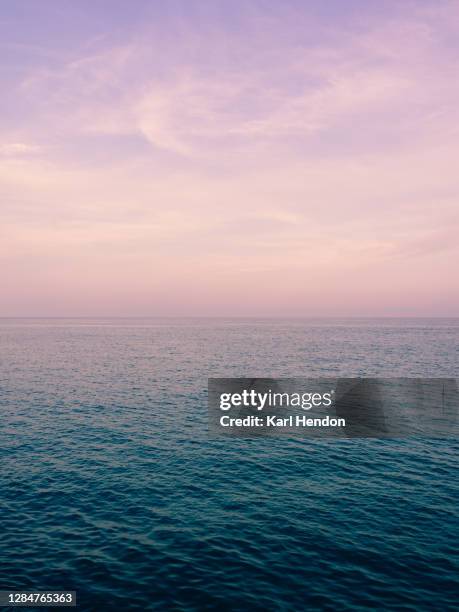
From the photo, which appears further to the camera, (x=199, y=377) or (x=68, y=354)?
(x=68, y=354)

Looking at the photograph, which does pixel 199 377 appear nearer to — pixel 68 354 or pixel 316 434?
pixel 316 434

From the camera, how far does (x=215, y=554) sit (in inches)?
1020

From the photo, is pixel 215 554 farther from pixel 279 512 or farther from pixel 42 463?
pixel 42 463

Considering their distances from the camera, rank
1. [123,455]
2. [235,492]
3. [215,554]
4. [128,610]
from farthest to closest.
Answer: [123,455] < [235,492] < [215,554] < [128,610]

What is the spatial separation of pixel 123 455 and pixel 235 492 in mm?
14378

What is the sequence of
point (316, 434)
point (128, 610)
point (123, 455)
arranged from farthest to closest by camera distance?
point (316, 434) → point (123, 455) → point (128, 610)

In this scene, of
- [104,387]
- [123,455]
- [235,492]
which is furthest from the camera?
[104,387]

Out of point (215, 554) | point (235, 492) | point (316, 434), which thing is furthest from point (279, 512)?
point (316, 434)

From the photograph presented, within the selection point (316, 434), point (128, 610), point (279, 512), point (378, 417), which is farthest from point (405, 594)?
point (378, 417)

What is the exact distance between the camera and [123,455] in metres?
43.0

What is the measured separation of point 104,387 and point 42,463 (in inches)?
1561

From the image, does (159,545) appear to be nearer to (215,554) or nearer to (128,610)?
(215,554)

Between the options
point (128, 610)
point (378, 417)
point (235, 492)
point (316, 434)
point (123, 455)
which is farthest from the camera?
point (378, 417)

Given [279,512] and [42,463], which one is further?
[42,463]
